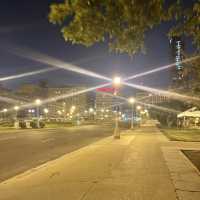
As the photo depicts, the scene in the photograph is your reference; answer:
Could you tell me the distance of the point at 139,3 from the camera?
20.2ft

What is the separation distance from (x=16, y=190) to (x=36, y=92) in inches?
5512

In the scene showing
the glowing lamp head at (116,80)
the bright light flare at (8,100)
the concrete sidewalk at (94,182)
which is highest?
the bright light flare at (8,100)

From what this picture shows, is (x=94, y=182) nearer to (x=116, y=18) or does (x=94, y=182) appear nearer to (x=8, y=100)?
(x=116, y=18)

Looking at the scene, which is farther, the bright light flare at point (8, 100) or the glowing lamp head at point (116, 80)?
the bright light flare at point (8, 100)

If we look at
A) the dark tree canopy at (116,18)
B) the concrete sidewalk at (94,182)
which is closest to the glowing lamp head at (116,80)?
the concrete sidewalk at (94,182)

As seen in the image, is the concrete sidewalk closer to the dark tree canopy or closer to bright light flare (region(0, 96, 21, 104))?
the dark tree canopy

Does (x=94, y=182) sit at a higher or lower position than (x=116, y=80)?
lower

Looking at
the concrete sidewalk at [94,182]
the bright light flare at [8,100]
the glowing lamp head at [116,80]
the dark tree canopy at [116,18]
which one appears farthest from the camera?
the bright light flare at [8,100]

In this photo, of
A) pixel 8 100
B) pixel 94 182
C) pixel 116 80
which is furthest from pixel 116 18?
pixel 8 100

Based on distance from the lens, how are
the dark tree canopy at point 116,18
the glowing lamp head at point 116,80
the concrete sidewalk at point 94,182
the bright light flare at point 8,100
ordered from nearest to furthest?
the dark tree canopy at point 116,18, the concrete sidewalk at point 94,182, the glowing lamp head at point 116,80, the bright light flare at point 8,100

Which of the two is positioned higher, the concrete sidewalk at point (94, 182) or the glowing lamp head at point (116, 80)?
the glowing lamp head at point (116, 80)

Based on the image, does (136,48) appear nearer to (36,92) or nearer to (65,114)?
(36,92)

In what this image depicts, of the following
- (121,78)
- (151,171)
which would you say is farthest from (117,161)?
(121,78)

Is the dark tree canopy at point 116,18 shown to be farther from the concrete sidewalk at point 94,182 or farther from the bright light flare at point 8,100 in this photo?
the bright light flare at point 8,100
